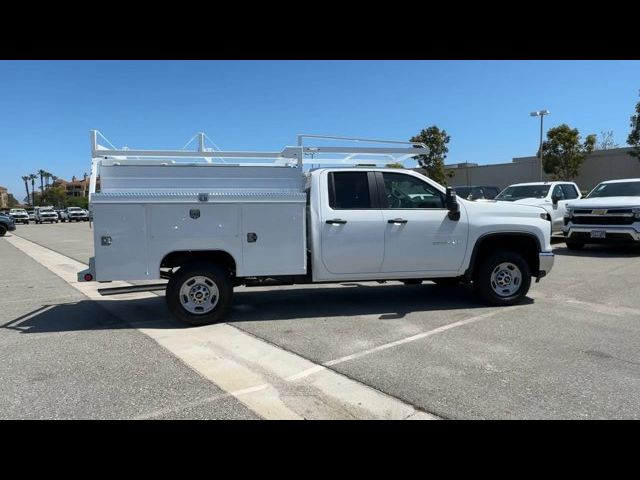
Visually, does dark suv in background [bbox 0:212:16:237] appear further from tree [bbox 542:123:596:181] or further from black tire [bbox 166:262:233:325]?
tree [bbox 542:123:596:181]

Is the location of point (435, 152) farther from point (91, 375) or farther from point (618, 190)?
point (91, 375)

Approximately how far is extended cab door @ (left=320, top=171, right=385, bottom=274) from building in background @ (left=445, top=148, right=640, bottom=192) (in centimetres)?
3564

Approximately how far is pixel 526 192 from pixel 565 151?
999 inches

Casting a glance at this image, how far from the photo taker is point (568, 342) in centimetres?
495

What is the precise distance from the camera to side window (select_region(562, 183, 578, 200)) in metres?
14.7

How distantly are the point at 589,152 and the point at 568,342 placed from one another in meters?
37.8

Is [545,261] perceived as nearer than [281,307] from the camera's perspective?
Yes

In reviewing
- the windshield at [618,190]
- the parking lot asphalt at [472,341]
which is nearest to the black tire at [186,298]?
the parking lot asphalt at [472,341]

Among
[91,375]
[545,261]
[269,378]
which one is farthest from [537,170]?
[91,375]

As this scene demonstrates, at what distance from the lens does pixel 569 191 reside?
14.9 metres

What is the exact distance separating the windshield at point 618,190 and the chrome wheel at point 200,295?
37.2ft

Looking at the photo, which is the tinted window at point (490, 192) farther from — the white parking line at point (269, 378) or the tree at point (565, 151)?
the tree at point (565, 151)

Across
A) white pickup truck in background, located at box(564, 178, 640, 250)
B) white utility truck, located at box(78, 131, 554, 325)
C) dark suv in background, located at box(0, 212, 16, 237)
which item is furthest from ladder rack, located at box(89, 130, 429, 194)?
dark suv in background, located at box(0, 212, 16, 237)

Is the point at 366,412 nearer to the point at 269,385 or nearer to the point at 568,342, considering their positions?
the point at 269,385
